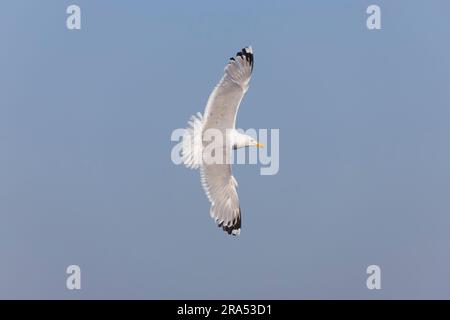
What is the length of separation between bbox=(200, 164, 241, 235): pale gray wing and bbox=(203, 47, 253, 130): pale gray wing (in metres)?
0.49

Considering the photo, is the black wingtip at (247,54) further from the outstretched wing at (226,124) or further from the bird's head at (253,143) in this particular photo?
the bird's head at (253,143)

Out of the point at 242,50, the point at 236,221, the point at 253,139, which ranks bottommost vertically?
the point at 236,221

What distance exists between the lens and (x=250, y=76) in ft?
40.4

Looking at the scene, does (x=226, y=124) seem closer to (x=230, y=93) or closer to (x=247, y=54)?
(x=230, y=93)

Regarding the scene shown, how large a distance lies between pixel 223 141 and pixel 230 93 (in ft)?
1.70

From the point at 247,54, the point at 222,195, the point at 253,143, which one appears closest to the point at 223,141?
the point at 253,143

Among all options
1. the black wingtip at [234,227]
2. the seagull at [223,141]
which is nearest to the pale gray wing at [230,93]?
the seagull at [223,141]

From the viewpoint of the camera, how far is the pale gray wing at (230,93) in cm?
1216

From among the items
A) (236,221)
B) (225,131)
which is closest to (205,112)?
(225,131)

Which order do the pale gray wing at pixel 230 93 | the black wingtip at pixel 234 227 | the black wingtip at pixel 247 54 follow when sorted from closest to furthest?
the pale gray wing at pixel 230 93 → the black wingtip at pixel 247 54 → the black wingtip at pixel 234 227

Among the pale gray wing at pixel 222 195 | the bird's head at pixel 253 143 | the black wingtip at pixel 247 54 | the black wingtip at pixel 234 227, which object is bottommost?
the black wingtip at pixel 234 227

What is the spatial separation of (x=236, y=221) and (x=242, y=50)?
1.83 m

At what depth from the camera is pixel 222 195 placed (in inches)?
495

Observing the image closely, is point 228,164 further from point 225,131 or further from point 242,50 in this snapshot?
point 242,50
